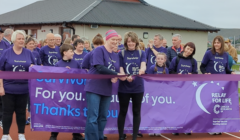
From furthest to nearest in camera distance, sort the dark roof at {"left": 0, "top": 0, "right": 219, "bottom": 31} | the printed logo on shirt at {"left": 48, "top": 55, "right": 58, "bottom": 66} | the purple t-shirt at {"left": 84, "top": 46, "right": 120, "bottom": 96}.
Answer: the dark roof at {"left": 0, "top": 0, "right": 219, "bottom": 31}
the printed logo on shirt at {"left": 48, "top": 55, "right": 58, "bottom": 66}
the purple t-shirt at {"left": 84, "top": 46, "right": 120, "bottom": 96}

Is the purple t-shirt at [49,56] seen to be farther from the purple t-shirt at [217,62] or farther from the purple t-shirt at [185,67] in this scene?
the purple t-shirt at [217,62]

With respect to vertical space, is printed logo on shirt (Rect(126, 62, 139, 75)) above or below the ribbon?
above

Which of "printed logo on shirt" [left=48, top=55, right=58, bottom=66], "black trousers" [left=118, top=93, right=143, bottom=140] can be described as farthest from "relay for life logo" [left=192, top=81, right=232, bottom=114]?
"printed logo on shirt" [left=48, top=55, right=58, bottom=66]

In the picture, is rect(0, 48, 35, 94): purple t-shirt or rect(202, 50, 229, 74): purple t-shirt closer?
rect(0, 48, 35, 94): purple t-shirt

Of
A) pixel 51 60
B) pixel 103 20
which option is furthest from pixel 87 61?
pixel 103 20

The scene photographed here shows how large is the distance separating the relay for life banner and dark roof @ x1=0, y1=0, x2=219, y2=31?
18829 mm

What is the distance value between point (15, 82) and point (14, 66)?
0.90ft

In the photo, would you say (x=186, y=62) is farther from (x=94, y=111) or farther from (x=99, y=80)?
(x=94, y=111)

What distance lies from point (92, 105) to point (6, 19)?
31.2 metres

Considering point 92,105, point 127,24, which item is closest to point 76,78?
point 92,105

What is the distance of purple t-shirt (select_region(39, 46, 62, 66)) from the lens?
827 centimetres

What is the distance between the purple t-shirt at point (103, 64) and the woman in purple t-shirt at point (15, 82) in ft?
3.92

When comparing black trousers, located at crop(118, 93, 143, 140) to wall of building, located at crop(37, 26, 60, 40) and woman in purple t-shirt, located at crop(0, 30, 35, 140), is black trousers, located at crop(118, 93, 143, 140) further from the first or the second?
wall of building, located at crop(37, 26, 60, 40)

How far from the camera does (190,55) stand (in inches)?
286
